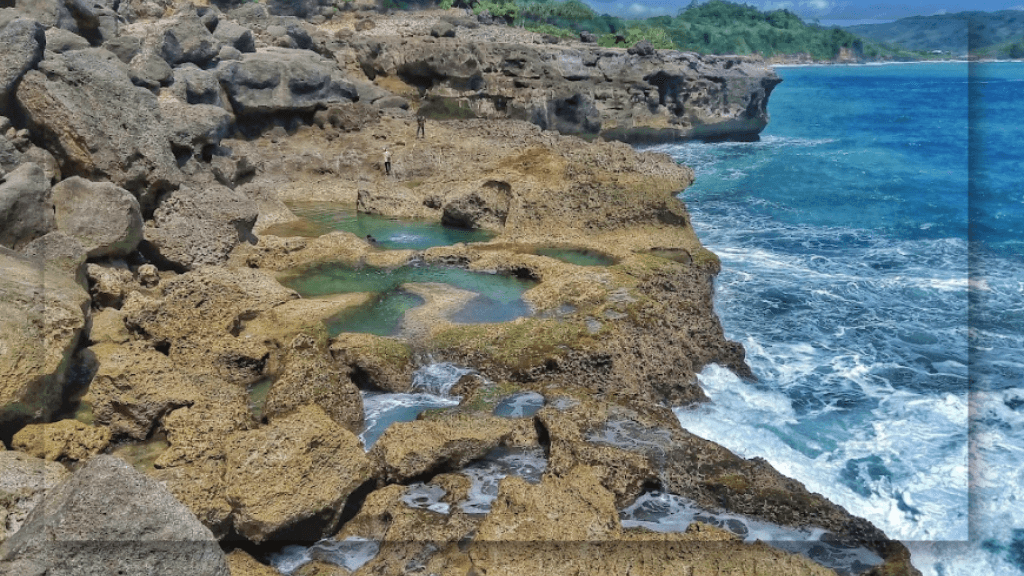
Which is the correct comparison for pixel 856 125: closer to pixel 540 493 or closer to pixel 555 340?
pixel 555 340

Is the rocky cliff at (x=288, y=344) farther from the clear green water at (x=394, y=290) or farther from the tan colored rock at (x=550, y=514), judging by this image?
the clear green water at (x=394, y=290)

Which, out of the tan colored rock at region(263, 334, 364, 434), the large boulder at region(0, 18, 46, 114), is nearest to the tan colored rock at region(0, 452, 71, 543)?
the tan colored rock at region(263, 334, 364, 434)

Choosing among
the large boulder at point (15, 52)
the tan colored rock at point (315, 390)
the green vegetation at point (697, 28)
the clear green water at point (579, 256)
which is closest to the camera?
the tan colored rock at point (315, 390)

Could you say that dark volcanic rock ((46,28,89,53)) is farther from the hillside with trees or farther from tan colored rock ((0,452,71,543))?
the hillside with trees

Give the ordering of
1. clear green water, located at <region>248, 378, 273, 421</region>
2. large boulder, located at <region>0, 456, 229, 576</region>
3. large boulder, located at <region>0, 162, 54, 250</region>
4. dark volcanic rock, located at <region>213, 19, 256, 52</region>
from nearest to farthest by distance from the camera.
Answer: large boulder, located at <region>0, 456, 229, 576</region>
clear green water, located at <region>248, 378, 273, 421</region>
large boulder, located at <region>0, 162, 54, 250</region>
dark volcanic rock, located at <region>213, 19, 256, 52</region>

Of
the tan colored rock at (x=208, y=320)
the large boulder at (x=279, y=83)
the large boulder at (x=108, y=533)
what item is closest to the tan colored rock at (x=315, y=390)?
the tan colored rock at (x=208, y=320)

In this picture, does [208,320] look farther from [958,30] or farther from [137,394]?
[958,30]
